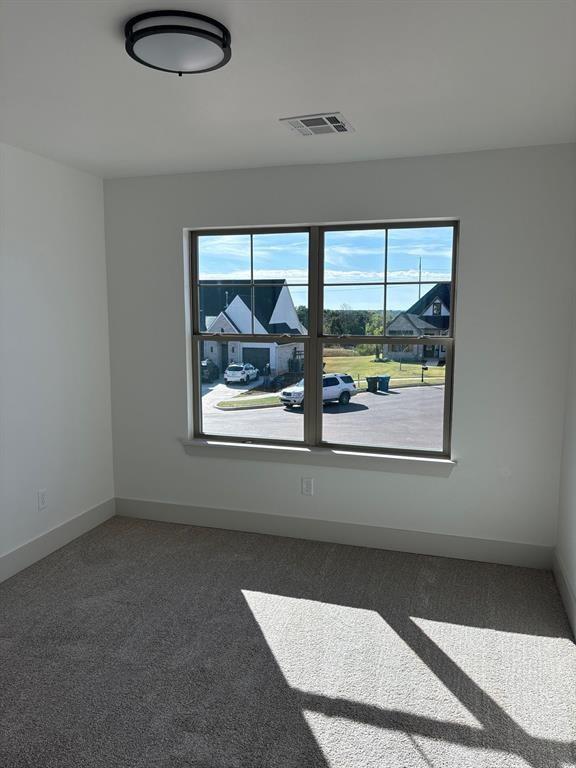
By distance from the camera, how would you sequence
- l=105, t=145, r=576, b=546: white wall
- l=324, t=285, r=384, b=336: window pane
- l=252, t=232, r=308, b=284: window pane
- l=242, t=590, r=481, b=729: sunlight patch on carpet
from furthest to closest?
1. l=252, t=232, r=308, b=284: window pane
2. l=324, t=285, r=384, b=336: window pane
3. l=105, t=145, r=576, b=546: white wall
4. l=242, t=590, r=481, b=729: sunlight patch on carpet

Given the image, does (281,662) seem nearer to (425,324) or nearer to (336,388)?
(336,388)

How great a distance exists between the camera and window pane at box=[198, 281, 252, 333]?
414cm

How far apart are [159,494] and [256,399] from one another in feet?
3.46

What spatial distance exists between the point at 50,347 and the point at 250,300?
1367mm

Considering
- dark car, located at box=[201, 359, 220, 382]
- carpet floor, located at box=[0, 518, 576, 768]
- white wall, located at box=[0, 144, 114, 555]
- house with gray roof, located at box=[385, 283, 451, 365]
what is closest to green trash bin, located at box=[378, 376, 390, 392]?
house with gray roof, located at box=[385, 283, 451, 365]

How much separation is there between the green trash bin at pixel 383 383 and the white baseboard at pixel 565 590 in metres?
1.43

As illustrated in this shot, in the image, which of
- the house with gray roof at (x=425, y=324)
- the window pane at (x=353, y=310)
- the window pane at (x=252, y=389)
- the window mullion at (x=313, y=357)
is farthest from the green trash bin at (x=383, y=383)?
the window pane at (x=252, y=389)

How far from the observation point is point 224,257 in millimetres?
4145

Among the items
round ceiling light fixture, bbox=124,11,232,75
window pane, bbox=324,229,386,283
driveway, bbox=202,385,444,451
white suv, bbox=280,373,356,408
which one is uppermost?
round ceiling light fixture, bbox=124,11,232,75

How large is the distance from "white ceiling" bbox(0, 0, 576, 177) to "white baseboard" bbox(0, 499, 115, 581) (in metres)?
2.40

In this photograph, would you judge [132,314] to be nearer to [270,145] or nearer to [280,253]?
[280,253]

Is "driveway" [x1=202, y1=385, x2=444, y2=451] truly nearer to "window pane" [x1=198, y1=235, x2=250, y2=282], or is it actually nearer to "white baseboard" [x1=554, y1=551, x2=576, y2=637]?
"window pane" [x1=198, y1=235, x2=250, y2=282]

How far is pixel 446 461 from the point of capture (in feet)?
12.2

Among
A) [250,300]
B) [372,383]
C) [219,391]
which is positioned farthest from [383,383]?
[219,391]
